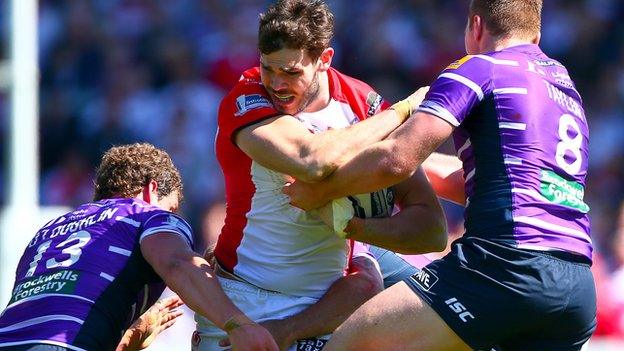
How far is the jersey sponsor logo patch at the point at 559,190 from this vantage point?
4730 mm

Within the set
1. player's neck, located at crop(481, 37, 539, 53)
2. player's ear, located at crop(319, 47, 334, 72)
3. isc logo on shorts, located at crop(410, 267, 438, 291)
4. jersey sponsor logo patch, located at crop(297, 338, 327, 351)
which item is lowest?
jersey sponsor logo patch, located at crop(297, 338, 327, 351)

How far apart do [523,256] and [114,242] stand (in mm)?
1725

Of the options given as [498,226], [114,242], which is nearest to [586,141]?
[498,226]

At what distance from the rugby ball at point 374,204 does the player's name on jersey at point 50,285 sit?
3.89 ft

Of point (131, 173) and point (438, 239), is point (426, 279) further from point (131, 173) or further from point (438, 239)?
point (131, 173)

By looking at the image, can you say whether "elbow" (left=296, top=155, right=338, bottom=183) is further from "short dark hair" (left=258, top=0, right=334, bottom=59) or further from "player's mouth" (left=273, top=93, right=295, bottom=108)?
"short dark hair" (left=258, top=0, right=334, bottom=59)

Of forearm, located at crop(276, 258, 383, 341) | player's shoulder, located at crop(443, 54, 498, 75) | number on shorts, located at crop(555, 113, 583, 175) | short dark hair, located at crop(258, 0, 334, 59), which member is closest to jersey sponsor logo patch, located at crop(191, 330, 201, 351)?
forearm, located at crop(276, 258, 383, 341)

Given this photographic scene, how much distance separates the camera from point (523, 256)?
4629mm

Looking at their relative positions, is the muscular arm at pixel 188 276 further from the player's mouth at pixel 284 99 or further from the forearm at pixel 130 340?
the player's mouth at pixel 284 99

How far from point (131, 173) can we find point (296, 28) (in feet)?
3.58

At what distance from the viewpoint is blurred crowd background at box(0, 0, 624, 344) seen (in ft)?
33.8

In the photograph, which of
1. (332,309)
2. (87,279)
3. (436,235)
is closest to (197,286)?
(87,279)

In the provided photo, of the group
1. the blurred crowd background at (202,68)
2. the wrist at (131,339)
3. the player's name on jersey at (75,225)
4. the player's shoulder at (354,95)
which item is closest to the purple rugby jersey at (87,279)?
the player's name on jersey at (75,225)

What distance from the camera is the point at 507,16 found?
5.05m
